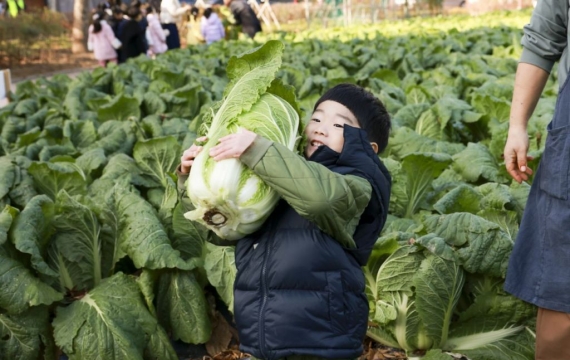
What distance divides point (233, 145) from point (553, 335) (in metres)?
1.38

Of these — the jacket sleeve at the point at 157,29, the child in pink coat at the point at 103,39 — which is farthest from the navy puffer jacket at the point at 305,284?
the jacket sleeve at the point at 157,29

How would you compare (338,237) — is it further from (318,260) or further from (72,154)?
(72,154)

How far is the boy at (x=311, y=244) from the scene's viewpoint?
236 cm

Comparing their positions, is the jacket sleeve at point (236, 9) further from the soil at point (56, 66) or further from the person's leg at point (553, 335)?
the person's leg at point (553, 335)

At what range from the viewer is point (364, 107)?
2.80 m

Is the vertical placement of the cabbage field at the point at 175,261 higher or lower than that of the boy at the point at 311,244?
lower

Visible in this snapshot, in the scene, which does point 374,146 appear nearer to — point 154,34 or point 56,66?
point 154,34

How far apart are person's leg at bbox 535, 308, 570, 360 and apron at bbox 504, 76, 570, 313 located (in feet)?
0.15

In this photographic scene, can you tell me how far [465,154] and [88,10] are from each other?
24.6 metres

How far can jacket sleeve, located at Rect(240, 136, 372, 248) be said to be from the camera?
2344 mm

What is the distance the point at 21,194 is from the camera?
4738mm

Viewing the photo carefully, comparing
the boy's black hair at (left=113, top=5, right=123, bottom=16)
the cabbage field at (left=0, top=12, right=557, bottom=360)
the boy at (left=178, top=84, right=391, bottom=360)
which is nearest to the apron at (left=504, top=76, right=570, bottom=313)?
the boy at (left=178, top=84, right=391, bottom=360)

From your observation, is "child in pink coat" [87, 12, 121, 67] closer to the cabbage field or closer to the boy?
the cabbage field

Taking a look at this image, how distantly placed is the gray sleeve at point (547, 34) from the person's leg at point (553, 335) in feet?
3.21
